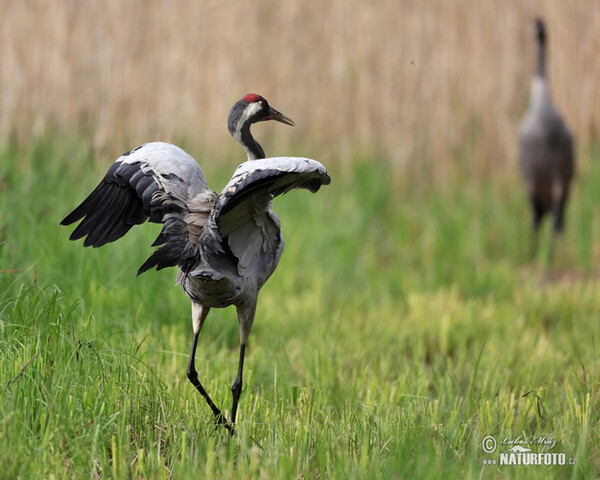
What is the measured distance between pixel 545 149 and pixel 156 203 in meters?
6.34

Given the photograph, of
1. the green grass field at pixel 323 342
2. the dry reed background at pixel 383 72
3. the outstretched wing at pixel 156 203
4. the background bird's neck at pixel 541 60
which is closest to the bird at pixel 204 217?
the outstretched wing at pixel 156 203

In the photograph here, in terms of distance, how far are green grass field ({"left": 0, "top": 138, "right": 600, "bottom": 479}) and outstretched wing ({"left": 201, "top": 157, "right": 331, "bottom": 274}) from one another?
1.98 feet

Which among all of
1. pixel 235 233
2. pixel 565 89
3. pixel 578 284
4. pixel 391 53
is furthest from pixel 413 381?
pixel 565 89

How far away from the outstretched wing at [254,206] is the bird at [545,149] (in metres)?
5.92

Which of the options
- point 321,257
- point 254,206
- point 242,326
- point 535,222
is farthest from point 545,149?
point 254,206

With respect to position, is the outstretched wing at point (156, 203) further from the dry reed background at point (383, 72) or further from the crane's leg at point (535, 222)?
the crane's leg at point (535, 222)

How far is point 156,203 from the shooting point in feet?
10.6

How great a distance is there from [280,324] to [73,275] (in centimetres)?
160

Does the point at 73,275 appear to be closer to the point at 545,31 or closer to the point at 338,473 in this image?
the point at 338,473

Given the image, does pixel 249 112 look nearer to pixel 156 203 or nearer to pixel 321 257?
pixel 156 203

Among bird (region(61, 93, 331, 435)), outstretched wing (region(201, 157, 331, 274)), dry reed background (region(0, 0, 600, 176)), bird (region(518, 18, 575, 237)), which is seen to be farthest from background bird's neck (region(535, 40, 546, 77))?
outstretched wing (region(201, 157, 331, 274))

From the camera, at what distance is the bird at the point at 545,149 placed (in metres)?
8.61

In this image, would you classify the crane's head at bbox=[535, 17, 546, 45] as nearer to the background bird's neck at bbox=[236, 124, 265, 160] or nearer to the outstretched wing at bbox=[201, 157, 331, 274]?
the background bird's neck at bbox=[236, 124, 265, 160]

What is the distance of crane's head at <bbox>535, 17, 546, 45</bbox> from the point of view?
28.1 feet
